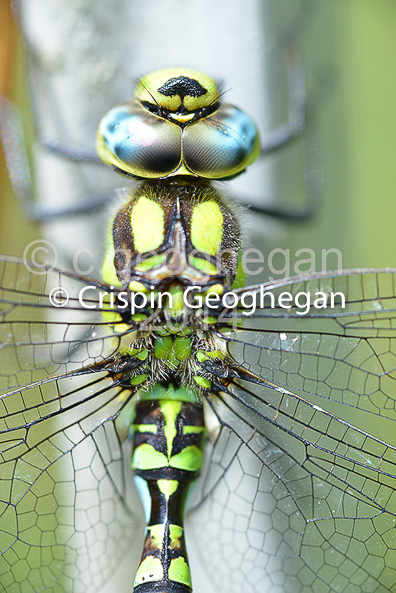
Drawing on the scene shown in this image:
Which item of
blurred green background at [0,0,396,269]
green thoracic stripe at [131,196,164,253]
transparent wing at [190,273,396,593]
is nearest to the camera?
transparent wing at [190,273,396,593]

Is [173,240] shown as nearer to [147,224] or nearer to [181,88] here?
[147,224]

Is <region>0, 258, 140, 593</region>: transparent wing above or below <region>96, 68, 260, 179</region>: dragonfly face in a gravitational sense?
below

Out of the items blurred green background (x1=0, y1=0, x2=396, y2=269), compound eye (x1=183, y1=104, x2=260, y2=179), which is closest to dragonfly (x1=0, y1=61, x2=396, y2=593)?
A: compound eye (x1=183, y1=104, x2=260, y2=179)

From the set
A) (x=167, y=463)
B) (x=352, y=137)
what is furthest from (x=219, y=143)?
(x=167, y=463)

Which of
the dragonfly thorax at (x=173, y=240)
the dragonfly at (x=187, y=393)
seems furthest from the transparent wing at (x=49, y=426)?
the dragonfly thorax at (x=173, y=240)

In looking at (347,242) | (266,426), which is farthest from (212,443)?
(347,242)

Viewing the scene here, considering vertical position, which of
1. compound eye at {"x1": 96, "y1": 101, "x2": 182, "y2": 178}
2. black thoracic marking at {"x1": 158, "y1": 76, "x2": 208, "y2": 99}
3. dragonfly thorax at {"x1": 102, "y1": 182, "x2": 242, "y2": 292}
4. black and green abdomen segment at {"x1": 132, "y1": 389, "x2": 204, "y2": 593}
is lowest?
Answer: black and green abdomen segment at {"x1": 132, "y1": 389, "x2": 204, "y2": 593}

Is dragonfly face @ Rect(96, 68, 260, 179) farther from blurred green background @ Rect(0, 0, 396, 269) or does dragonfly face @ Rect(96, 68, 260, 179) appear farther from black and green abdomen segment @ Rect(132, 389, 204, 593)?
black and green abdomen segment @ Rect(132, 389, 204, 593)

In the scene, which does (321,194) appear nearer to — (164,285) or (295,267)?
(295,267)
